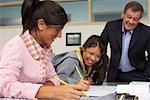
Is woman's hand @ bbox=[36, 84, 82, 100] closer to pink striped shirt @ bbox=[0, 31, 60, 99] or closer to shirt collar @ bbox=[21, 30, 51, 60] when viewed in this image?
pink striped shirt @ bbox=[0, 31, 60, 99]

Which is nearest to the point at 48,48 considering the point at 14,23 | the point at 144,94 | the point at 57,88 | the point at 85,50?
the point at 57,88

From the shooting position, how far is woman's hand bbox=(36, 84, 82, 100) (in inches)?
37.5

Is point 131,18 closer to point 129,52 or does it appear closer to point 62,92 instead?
point 129,52

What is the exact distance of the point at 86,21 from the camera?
4.00m

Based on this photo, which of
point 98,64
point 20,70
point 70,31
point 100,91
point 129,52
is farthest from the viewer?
point 70,31

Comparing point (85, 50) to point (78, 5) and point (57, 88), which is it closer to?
point (57, 88)

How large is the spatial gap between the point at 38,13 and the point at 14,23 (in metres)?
3.33

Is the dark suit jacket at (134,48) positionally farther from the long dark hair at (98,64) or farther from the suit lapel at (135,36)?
the long dark hair at (98,64)

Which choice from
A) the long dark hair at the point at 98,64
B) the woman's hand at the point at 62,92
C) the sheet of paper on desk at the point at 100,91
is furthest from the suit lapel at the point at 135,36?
the woman's hand at the point at 62,92

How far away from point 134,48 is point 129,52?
0.07m

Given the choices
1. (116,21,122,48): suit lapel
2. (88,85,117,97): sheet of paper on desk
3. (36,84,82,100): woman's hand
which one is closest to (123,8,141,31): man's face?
(116,21,122,48): suit lapel

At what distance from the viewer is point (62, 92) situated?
3.17ft

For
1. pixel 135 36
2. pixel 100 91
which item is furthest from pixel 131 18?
pixel 100 91

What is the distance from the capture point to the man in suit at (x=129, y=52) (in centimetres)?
258
